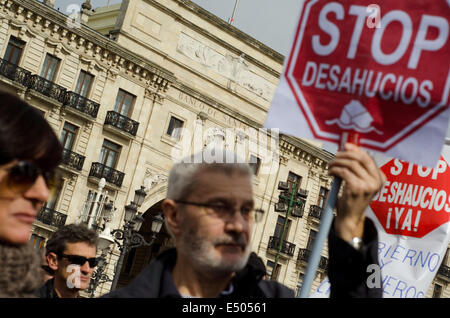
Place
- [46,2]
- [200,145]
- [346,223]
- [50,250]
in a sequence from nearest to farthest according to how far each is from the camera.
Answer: [346,223] → [200,145] → [50,250] → [46,2]

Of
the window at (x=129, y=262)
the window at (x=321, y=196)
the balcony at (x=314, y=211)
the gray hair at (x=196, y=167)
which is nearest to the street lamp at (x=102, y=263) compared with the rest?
the window at (x=129, y=262)

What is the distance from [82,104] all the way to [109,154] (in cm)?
235

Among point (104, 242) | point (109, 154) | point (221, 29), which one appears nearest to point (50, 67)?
point (109, 154)

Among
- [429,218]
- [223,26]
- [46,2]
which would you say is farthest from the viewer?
[223,26]

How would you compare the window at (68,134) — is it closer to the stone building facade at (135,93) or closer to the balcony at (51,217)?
the stone building facade at (135,93)

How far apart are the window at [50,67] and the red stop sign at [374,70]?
2688cm

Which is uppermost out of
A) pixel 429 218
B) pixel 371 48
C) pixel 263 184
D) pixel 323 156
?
pixel 323 156

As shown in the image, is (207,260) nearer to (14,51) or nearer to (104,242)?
(104,242)

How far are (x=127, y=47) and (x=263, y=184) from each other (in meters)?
9.01

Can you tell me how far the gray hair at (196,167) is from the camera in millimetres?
2260

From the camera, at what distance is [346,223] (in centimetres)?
203

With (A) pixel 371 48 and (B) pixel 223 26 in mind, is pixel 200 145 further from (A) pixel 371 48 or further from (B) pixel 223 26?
(B) pixel 223 26

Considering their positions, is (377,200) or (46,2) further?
(46,2)

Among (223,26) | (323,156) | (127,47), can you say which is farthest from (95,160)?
(323,156)
